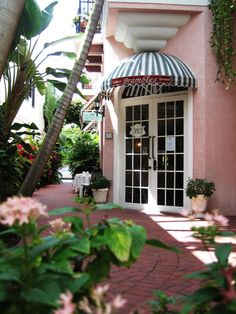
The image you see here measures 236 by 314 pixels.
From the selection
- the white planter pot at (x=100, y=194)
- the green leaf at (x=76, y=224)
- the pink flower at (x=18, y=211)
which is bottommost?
the white planter pot at (x=100, y=194)

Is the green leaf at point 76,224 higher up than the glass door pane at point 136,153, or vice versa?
the glass door pane at point 136,153

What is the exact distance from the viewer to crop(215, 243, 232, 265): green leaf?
5.83ft

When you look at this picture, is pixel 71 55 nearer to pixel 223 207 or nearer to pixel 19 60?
pixel 19 60

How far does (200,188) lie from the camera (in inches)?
346

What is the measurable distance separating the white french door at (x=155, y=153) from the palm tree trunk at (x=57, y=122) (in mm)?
4225

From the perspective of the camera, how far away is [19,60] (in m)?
9.20

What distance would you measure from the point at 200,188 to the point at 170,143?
1.55 meters

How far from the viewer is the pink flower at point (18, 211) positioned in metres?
1.44

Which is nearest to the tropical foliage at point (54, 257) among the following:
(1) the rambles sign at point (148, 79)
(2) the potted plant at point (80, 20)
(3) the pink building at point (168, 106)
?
(1) the rambles sign at point (148, 79)

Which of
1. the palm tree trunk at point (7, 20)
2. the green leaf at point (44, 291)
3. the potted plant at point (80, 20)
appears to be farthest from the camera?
the potted plant at point (80, 20)

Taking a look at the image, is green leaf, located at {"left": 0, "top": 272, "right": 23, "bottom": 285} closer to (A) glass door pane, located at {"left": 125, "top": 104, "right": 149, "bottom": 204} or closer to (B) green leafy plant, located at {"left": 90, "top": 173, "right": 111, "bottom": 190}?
(A) glass door pane, located at {"left": 125, "top": 104, "right": 149, "bottom": 204}

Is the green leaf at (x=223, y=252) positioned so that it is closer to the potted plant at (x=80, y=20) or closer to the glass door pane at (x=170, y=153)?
the glass door pane at (x=170, y=153)

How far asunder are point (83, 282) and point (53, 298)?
0.14 metres

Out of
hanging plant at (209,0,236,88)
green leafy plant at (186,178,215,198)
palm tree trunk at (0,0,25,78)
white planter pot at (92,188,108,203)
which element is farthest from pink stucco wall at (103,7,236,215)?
palm tree trunk at (0,0,25,78)
